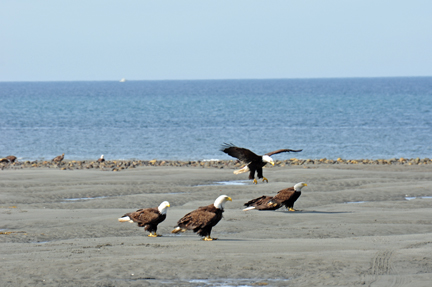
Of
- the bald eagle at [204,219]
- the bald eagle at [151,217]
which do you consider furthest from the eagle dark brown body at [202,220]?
the bald eagle at [151,217]

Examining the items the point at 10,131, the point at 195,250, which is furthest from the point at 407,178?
the point at 10,131

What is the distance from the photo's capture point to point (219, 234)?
10.8 m

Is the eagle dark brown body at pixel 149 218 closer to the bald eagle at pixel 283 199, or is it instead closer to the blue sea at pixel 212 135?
the bald eagle at pixel 283 199

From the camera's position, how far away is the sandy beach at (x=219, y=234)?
744 centimetres

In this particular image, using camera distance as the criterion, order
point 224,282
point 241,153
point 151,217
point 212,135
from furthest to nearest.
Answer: point 212,135
point 241,153
point 151,217
point 224,282

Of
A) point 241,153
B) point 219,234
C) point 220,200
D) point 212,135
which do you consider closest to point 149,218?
point 220,200

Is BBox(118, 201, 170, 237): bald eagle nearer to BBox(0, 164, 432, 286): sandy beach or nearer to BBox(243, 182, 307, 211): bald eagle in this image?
BBox(0, 164, 432, 286): sandy beach

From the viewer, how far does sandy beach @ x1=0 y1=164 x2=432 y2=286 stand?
7438 mm

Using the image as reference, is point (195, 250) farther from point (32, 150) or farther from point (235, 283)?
point (32, 150)

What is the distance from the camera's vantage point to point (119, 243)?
31.1 feet

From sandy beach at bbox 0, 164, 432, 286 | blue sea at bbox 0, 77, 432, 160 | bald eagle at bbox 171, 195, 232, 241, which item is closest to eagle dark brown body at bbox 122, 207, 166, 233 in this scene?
sandy beach at bbox 0, 164, 432, 286

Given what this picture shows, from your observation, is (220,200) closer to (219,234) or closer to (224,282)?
(219,234)

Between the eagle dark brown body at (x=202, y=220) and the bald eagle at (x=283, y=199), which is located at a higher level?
the eagle dark brown body at (x=202, y=220)

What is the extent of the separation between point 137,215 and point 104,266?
2.53 meters
